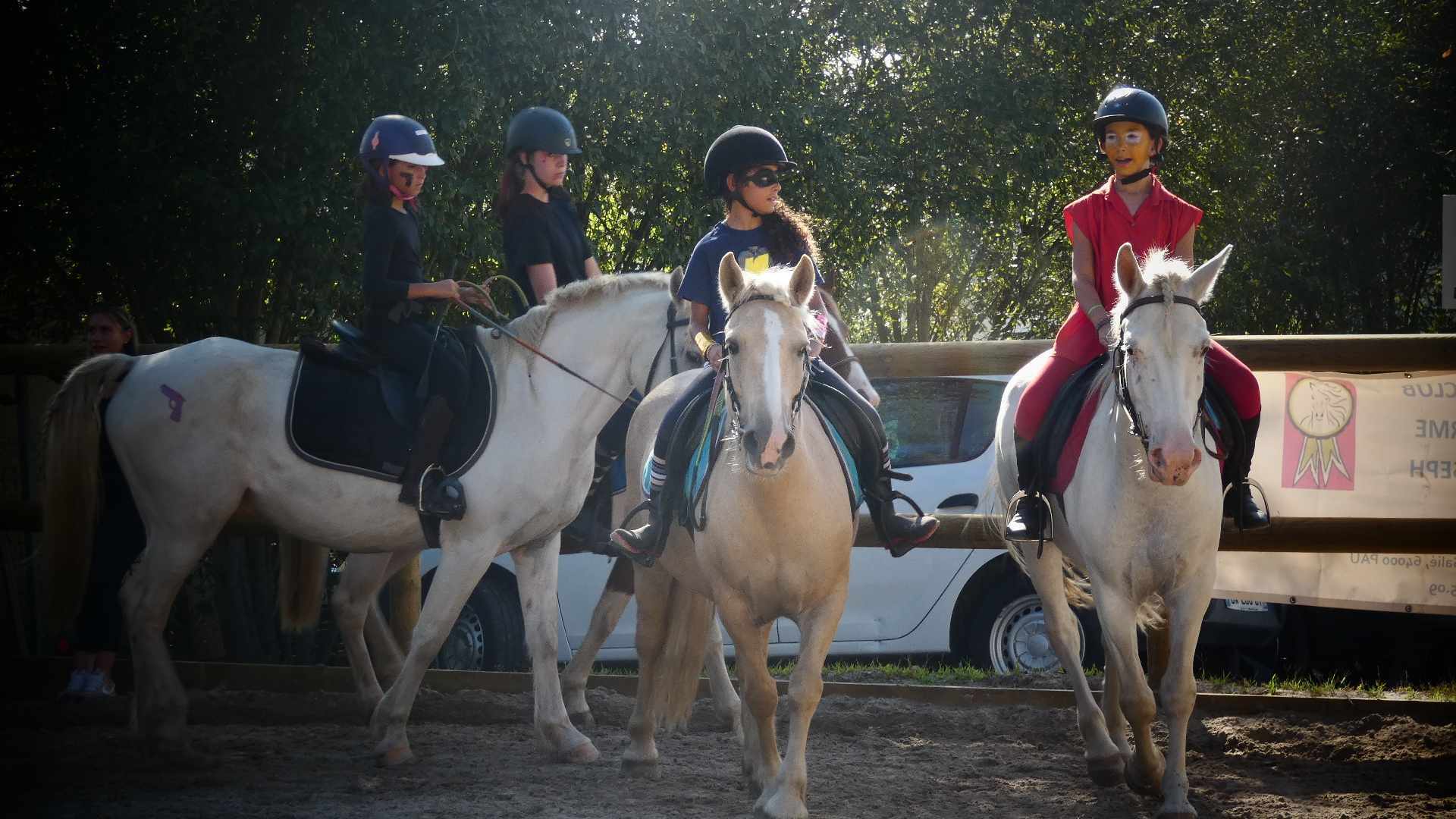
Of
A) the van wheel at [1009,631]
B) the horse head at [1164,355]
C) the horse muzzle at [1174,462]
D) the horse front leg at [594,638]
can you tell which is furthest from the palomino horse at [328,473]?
the van wheel at [1009,631]

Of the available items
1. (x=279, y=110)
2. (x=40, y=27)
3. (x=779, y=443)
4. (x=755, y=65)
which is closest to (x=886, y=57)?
(x=755, y=65)

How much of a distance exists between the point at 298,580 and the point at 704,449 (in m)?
Answer: 2.91

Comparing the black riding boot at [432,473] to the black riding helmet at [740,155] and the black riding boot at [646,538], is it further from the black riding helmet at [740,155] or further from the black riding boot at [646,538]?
the black riding helmet at [740,155]

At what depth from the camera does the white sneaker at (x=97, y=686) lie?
274 inches

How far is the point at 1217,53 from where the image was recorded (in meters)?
19.1

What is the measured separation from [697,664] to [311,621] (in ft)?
7.85

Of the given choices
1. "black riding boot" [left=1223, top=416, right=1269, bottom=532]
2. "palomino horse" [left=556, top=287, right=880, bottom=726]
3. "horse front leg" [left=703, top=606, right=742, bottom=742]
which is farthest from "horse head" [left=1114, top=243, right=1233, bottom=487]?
"horse front leg" [left=703, top=606, right=742, bottom=742]

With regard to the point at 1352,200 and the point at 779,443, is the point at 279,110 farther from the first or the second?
the point at 1352,200

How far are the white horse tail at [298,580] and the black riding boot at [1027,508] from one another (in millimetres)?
3509

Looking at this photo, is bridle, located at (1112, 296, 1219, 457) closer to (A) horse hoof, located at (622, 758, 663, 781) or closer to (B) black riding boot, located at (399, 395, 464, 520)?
(A) horse hoof, located at (622, 758, 663, 781)

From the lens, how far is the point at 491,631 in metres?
9.05

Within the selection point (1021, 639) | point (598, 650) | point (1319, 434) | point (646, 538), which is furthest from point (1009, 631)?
point (646, 538)

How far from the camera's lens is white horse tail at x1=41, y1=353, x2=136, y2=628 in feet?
20.8

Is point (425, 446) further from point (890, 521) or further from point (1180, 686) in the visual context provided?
point (1180, 686)
